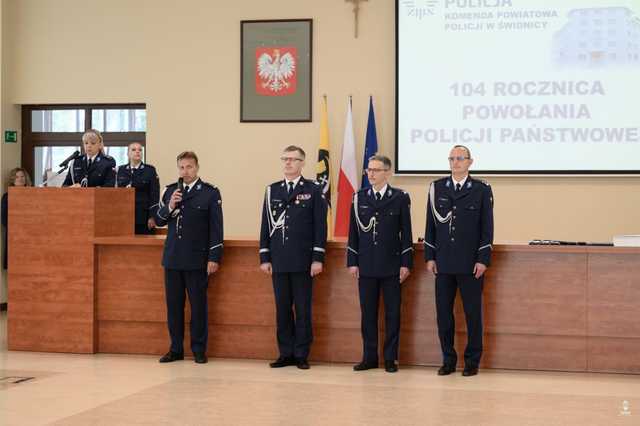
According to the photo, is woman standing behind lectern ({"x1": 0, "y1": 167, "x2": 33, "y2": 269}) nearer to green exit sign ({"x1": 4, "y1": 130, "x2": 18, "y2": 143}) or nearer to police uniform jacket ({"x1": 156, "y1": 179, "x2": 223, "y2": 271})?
green exit sign ({"x1": 4, "y1": 130, "x2": 18, "y2": 143})

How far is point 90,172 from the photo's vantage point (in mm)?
7281

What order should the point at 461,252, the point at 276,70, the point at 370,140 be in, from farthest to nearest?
1. the point at 276,70
2. the point at 370,140
3. the point at 461,252

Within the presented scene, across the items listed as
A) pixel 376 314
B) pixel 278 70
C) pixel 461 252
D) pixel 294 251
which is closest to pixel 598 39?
pixel 278 70

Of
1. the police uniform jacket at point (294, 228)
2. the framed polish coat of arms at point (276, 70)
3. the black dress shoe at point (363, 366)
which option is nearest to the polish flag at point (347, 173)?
the framed polish coat of arms at point (276, 70)

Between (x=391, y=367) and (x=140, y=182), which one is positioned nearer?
(x=391, y=367)

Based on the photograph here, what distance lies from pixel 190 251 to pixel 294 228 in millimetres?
731

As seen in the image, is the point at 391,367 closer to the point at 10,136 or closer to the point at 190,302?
the point at 190,302

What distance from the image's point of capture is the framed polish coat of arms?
9312 mm

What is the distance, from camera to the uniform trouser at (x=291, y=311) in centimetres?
631

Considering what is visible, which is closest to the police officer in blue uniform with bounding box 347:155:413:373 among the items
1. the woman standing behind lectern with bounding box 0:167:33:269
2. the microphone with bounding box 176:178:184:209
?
the microphone with bounding box 176:178:184:209

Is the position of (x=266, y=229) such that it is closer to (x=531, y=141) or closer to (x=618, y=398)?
(x=618, y=398)

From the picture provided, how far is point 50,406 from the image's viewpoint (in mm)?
4891

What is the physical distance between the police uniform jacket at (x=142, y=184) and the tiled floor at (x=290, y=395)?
6.67 ft

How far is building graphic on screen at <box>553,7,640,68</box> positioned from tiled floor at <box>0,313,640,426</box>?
3.57 m
